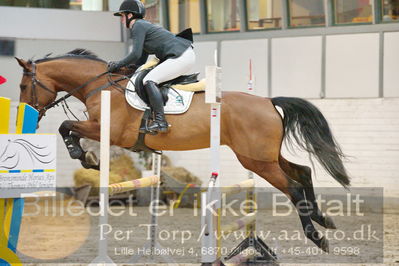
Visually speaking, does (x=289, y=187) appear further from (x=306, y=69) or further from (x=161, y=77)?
(x=306, y=69)

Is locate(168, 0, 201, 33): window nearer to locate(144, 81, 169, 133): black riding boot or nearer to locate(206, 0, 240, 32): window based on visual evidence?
locate(206, 0, 240, 32): window

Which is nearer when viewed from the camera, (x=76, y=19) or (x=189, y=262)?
(x=189, y=262)

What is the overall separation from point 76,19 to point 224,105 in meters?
6.41

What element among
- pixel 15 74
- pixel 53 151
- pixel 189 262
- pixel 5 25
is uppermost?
pixel 5 25

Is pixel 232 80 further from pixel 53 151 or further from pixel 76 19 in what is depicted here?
pixel 53 151

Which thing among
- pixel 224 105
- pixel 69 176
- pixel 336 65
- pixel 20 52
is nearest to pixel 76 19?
pixel 20 52

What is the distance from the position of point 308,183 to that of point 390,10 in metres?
4.97

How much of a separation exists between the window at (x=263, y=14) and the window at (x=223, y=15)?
225mm

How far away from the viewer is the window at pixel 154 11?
34.1 feet

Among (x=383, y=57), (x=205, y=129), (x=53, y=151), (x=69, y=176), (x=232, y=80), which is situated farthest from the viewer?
(x=69, y=176)

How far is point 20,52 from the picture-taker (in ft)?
35.5

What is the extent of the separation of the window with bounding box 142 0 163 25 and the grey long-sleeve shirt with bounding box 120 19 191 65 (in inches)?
204

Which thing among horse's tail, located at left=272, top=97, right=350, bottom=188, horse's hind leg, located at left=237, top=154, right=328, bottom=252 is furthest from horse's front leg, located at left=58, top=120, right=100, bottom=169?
horse's tail, located at left=272, top=97, right=350, bottom=188

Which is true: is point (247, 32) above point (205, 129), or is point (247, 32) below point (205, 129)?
above
